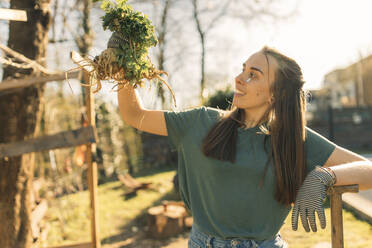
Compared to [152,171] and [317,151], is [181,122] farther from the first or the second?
[152,171]

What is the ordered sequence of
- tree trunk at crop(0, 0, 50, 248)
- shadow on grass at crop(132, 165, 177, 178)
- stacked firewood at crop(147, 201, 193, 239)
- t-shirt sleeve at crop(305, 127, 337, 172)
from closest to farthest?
t-shirt sleeve at crop(305, 127, 337, 172), tree trunk at crop(0, 0, 50, 248), stacked firewood at crop(147, 201, 193, 239), shadow on grass at crop(132, 165, 177, 178)

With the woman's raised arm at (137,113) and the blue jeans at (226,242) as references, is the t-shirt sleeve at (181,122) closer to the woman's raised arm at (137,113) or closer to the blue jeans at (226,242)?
the woman's raised arm at (137,113)

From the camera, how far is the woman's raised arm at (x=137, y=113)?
5.02 ft

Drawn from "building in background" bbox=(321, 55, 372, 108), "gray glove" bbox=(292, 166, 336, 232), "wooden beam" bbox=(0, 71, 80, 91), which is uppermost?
"building in background" bbox=(321, 55, 372, 108)

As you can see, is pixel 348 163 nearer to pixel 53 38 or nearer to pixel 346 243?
pixel 346 243

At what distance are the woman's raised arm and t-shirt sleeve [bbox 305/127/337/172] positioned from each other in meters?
0.72

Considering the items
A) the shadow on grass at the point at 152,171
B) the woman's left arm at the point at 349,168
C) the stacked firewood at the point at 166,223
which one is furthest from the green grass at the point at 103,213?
the woman's left arm at the point at 349,168

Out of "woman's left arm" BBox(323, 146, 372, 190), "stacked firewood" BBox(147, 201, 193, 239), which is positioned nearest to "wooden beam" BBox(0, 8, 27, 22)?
"woman's left arm" BBox(323, 146, 372, 190)

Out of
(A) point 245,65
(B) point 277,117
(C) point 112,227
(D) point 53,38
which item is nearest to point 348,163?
(B) point 277,117

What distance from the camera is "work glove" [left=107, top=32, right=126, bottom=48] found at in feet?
4.64

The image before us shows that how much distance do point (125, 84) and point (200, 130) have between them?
430 millimetres

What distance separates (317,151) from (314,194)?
0.23m

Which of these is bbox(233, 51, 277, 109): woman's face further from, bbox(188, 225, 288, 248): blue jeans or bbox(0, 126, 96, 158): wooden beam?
bbox(0, 126, 96, 158): wooden beam

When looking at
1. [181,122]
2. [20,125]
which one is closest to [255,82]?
[181,122]
